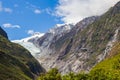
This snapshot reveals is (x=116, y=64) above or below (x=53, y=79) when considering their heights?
above

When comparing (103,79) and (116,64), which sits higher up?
(116,64)

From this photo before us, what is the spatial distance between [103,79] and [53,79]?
1692cm

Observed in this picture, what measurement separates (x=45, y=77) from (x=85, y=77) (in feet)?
44.8

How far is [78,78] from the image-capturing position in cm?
11219

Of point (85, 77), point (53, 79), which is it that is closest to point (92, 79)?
point (85, 77)

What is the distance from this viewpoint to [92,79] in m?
113

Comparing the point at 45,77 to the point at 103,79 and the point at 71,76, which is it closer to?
the point at 71,76

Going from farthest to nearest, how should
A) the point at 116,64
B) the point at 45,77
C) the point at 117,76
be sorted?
the point at 116,64, the point at 45,77, the point at 117,76

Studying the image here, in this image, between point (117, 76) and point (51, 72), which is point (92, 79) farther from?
point (51, 72)

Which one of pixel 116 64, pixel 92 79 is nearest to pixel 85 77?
pixel 92 79

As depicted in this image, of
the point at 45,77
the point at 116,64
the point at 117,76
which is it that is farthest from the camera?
the point at 116,64

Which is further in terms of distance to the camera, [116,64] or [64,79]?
[116,64]

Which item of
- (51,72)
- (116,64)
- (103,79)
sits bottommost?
(103,79)

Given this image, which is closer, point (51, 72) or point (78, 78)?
point (78, 78)
